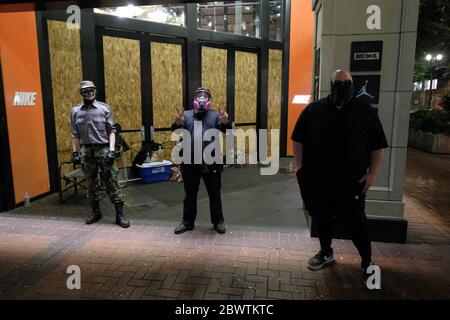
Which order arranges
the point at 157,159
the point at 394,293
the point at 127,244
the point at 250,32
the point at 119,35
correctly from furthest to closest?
the point at 250,32 → the point at 157,159 → the point at 119,35 → the point at 127,244 → the point at 394,293

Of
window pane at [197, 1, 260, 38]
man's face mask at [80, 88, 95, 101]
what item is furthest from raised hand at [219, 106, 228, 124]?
window pane at [197, 1, 260, 38]

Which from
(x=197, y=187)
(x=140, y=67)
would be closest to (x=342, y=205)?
(x=197, y=187)

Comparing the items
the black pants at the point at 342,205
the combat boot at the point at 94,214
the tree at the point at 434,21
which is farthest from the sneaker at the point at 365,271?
the tree at the point at 434,21

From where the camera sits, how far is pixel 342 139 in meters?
3.01

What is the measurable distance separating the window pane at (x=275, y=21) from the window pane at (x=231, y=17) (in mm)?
458

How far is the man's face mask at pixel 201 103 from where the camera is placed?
13.3ft

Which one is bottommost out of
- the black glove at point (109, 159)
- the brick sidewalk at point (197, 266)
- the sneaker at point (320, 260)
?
the brick sidewalk at point (197, 266)

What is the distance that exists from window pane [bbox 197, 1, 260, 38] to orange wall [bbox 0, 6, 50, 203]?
3.81m

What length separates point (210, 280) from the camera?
3.25m

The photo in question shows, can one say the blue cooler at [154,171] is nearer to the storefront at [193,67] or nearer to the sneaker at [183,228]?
the storefront at [193,67]

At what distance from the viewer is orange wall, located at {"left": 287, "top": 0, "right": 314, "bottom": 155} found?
30.3ft

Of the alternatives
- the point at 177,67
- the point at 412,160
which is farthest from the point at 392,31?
the point at 412,160
